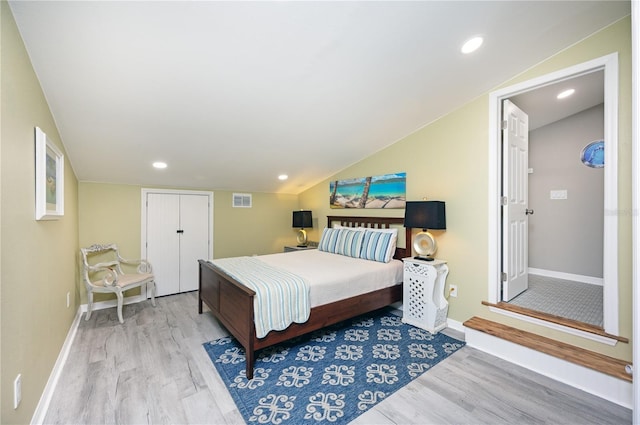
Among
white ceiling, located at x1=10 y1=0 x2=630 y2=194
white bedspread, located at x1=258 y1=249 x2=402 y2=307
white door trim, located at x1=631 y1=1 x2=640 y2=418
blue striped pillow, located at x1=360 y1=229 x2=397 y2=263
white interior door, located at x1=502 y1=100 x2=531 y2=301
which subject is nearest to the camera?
white door trim, located at x1=631 y1=1 x2=640 y2=418

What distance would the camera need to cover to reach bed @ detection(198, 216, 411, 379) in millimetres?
2256

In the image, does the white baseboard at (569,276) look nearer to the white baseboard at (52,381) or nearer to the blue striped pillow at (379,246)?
the blue striped pillow at (379,246)

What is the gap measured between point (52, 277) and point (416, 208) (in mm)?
3439

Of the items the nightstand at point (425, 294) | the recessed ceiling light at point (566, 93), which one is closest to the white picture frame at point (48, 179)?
the nightstand at point (425, 294)

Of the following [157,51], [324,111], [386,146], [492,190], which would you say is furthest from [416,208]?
[157,51]

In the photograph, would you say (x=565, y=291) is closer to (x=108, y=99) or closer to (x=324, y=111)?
(x=324, y=111)

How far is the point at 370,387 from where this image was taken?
2.05 m

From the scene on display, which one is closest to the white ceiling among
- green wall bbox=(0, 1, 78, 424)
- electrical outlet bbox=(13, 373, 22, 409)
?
green wall bbox=(0, 1, 78, 424)

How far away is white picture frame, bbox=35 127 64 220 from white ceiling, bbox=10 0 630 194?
0.43 meters

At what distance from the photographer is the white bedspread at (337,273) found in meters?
→ 2.68

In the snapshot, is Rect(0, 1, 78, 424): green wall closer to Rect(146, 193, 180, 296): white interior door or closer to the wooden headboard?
Rect(146, 193, 180, 296): white interior door

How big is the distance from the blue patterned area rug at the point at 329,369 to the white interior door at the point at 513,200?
1002 millimetres

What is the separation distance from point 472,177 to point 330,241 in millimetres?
2103

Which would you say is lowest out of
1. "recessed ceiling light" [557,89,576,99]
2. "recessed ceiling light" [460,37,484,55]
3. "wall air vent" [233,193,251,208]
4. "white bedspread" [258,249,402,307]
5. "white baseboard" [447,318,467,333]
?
"white baseboard" [447,318,467,333]
